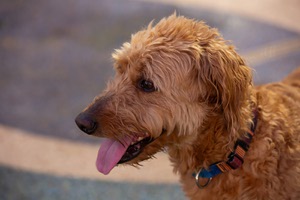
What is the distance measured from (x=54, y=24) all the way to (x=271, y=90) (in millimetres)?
5895

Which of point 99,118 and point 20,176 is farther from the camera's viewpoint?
point 20,176

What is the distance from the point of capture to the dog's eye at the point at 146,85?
321 cm

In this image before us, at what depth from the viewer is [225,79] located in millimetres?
3057

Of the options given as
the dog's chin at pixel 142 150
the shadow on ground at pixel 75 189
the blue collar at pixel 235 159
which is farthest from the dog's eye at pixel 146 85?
the shadow on ground at pixel 75 189

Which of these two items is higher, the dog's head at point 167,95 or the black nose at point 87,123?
the dog's head at point 167,95

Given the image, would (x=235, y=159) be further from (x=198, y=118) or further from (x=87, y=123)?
(x=87, y=123)

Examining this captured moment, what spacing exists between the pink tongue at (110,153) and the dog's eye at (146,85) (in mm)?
355

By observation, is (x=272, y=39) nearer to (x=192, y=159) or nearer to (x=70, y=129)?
(x=70, y=129)

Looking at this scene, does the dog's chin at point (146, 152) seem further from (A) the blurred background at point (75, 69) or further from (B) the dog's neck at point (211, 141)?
(A) the blurred background at point (75, 69)

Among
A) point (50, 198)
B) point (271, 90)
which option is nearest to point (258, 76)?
point (271, 90)

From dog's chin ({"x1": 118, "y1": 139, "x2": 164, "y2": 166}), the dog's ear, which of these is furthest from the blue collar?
dog's chin ({"x1": 118, "y1": 139, "x2": 164, "y2": 166})

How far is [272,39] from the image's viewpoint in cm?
765

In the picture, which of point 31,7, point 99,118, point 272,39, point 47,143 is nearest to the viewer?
point 99,118

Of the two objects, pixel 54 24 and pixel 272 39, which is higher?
pixel 272 39
